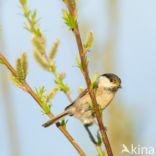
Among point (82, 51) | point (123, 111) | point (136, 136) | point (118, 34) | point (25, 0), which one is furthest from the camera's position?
point (118, 34)

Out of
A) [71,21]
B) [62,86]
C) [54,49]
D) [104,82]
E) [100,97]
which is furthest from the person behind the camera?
[104,82]

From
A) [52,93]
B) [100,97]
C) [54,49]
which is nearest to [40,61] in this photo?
[54,49]

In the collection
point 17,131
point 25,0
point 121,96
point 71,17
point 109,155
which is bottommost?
point 121,96

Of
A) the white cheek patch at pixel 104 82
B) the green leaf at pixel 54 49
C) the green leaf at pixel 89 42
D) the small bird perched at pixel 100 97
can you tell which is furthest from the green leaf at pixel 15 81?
the white cheek patch at pixel 104 82

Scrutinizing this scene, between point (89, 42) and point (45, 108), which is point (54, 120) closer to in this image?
point (45, 108)

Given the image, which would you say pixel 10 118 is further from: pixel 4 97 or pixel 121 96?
pixel 121 96

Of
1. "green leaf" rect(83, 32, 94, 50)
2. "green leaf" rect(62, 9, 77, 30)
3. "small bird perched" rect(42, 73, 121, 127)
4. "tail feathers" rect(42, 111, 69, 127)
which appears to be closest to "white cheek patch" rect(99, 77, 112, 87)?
"small bird perched" rect(42, 73, 121, 127)

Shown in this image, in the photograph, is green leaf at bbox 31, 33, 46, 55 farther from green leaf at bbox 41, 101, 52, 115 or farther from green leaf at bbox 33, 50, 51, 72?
green leaf at bbox 41, 101, 52, 115

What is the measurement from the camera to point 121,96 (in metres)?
4.41

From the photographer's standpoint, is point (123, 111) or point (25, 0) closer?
point (25, 0)

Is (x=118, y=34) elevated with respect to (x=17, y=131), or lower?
elevated

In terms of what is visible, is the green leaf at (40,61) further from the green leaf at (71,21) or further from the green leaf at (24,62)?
the green leaf at (71,21)

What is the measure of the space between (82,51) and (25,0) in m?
Answer: 0.43

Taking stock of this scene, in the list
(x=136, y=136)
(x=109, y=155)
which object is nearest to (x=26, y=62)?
(x=109, y=155)
